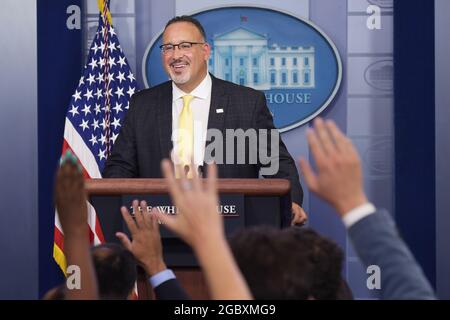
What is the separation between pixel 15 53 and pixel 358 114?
79.8 inches

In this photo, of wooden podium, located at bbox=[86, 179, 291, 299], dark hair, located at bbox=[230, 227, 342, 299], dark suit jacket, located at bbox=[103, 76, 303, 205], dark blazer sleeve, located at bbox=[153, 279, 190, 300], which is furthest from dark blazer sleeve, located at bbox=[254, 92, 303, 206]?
dark hair, located at bbox=[230, 227, 342, 299]

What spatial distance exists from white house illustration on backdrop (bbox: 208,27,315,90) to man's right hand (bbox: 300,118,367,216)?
12.1 feet

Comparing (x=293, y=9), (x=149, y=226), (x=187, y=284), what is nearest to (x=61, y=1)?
(x=293, y=9)

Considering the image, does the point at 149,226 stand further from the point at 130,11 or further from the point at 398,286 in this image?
the point at 130,11

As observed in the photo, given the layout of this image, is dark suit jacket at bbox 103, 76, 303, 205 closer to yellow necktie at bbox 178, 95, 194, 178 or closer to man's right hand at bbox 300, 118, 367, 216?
yellow necktie at bbox 178, 95, 194, 178

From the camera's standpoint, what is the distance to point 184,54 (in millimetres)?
4180

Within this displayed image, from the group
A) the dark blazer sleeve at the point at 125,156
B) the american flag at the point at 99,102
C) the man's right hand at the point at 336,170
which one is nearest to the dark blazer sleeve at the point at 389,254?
the man's right hand at the point at 336,170

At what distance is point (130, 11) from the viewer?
5.15 m

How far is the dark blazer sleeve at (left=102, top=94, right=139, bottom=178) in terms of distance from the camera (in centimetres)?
386

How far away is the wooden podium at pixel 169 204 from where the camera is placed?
A: 8.97ft

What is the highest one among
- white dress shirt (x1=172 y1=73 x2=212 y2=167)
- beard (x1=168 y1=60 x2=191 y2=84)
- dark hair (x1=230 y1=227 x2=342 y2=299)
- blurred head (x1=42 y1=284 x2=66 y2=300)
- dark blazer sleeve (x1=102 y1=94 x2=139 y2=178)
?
beard (x1=168 y1=60 x2=191 y2=84)

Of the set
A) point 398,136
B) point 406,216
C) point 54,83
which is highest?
point 54,83

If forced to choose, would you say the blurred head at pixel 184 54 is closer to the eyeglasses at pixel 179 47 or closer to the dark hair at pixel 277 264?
the eyeglasses at pixel 179 47

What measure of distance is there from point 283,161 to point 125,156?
0.69m
